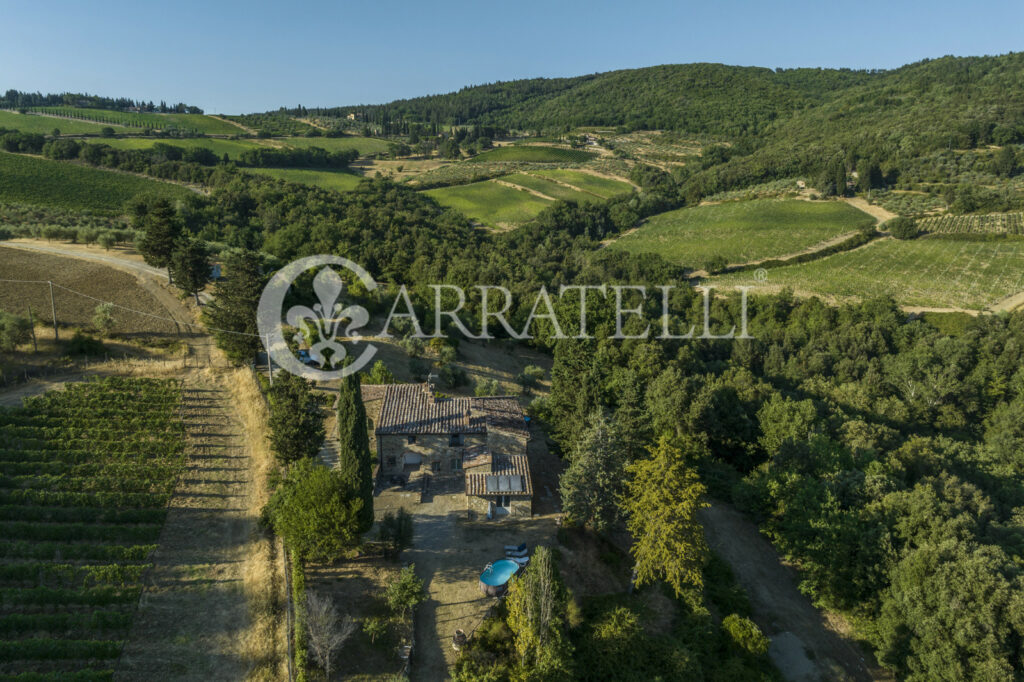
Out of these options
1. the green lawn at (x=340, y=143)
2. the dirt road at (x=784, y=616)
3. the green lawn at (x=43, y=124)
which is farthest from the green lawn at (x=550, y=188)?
the dirt road at (x=784, y=616)

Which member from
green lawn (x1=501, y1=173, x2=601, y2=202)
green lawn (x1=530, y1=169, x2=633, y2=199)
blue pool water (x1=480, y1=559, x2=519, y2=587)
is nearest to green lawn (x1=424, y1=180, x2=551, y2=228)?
green lawn (x1=501, y1=173, x2=601, y2=202)

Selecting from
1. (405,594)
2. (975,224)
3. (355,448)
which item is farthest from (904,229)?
(405,594)

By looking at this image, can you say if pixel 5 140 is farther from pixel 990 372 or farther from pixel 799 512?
pixel 990 372

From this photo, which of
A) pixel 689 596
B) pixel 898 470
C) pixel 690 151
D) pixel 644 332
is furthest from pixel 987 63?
pixel 689 596

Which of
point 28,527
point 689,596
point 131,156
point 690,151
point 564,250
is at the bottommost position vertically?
point 689,596

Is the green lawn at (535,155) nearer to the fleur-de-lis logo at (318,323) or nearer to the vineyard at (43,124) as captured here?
the vineyard at (43,124)

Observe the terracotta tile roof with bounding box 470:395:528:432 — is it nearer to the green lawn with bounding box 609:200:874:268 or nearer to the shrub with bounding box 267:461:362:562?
the shrub with bounding box 267:461:362:562
